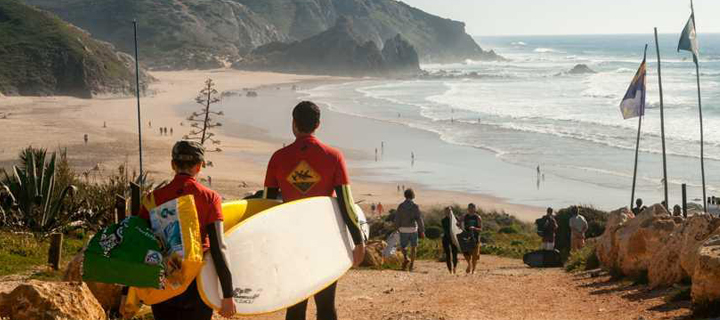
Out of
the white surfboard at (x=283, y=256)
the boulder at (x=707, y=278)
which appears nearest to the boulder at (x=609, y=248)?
the boulder at (x=707, y=278)

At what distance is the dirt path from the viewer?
293 inches

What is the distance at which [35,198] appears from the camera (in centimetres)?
1121

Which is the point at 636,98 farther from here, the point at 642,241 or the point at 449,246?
the point at 642,241

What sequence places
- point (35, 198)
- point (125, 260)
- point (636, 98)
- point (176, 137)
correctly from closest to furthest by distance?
1. point (125, 260)
2. point (35, 198)
3. point (636, 98)
4. point (176, 137)

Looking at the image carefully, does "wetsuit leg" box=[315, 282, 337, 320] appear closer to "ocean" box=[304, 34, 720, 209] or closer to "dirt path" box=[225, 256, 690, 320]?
"dirt path" box=[225, 256, 690, 320]

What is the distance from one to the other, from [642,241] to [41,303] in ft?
21.0

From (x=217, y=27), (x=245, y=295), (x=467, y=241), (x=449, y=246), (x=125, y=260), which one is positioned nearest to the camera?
(x=125, y=260)

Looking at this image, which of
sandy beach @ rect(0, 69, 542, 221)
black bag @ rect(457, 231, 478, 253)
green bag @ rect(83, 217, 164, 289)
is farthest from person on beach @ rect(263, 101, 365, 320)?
sandy beach @ rect(0, 69, 542, 221)

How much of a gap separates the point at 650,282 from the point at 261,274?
555 centimetres

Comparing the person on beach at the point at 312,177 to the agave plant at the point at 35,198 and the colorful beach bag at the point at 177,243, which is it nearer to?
the colorful beach bag at the point at 177,243

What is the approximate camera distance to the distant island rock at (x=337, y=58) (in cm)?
11312

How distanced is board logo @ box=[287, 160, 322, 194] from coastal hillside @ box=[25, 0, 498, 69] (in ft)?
349

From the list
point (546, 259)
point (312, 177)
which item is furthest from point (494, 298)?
point (546, 259)

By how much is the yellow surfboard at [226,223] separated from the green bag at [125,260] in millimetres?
79
